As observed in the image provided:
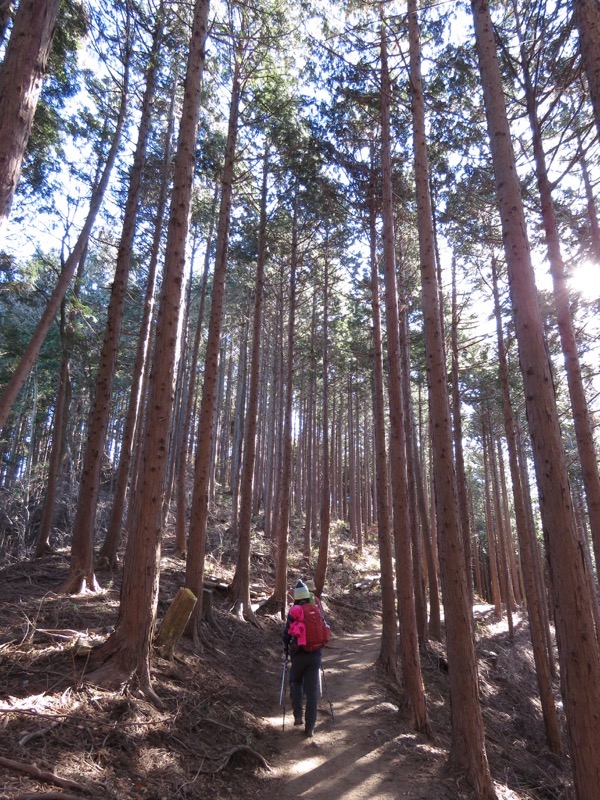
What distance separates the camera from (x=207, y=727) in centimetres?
523

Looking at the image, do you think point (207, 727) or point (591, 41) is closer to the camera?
point (591, 41)

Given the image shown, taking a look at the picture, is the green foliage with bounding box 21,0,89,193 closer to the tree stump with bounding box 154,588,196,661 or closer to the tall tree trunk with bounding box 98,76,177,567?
the tall tree trunk with bounding box 98,76,177,567

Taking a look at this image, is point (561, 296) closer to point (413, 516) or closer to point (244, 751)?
point (413, 516)

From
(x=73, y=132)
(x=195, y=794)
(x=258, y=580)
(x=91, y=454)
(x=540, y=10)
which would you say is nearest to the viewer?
(x=195, y=794)

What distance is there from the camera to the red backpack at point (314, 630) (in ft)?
20.5

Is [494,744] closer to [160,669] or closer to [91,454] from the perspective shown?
[160,669]

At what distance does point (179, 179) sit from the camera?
6738mm

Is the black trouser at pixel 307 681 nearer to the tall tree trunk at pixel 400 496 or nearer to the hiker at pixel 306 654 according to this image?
the hiker at pixel 306 654

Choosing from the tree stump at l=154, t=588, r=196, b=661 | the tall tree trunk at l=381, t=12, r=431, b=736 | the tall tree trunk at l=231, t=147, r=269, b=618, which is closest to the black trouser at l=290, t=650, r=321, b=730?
the tree stump at l=154, t=588, r=196, b=661

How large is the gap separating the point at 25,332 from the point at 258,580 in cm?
A: 1266

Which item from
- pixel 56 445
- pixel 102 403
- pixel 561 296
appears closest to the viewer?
pixel 561 296

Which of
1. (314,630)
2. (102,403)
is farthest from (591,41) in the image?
(102,403)

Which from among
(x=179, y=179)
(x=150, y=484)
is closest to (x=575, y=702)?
(x=150, y=484)

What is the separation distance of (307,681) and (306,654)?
33cm
